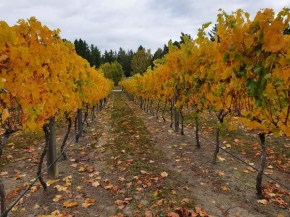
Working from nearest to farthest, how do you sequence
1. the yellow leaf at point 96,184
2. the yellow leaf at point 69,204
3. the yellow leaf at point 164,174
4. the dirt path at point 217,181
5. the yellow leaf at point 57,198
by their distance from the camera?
the dirt path at point 217,181 → the yellow leaf at point 69,204 → the yellow leaf at point 57,198 → the yellow leaf at point 96,184 → the yellow leaf at point 164,174

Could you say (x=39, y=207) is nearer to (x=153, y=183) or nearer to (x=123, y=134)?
(x=153, y=183)

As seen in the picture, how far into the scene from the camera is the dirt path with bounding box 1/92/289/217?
3.49 m

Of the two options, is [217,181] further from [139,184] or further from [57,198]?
[57,198]

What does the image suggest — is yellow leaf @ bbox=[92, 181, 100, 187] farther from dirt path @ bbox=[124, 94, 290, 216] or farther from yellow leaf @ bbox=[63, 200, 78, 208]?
dirt path @ bbox=[124, 94, 290, 216]

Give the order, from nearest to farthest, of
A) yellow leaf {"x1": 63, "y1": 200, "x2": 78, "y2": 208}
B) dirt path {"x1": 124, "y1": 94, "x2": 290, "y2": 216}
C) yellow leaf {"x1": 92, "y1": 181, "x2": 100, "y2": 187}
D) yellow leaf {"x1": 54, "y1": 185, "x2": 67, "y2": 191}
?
1. dirt path {"x1": 124, "y1": 94, "x2": 290, "y2": 216}
2. yellow leaf {"x1": 63, "y1": 200, "x2": 78, "y2": 208}
3. yellow leaf {"x1": 54, "y1": 185, "x2": 67, "y2": 191}
4. yellow leaf {"x1": 92, "y1": 181, "x2": 100, "y2": 187}

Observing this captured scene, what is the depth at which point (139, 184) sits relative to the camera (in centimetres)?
434

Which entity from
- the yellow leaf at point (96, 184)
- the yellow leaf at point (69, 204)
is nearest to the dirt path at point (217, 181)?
the yellow leaf at point (96, 184)

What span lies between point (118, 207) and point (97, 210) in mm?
371

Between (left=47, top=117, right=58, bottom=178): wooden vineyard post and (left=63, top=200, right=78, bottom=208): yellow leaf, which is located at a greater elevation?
(left=47, top=117, right=58, bottom=178): wooden vineyard post

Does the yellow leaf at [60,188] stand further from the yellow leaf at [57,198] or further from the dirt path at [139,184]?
the yellow leaf at [57,198]

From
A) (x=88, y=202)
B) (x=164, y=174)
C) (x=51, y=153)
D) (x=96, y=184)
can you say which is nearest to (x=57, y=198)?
(x=88, y=202)

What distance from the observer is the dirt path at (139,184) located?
3490 millimetres

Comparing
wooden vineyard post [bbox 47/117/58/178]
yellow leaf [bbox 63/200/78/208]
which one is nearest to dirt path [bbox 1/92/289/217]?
yellow leaf [bbox 63/200/78/208]

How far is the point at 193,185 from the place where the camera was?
14.1ft
